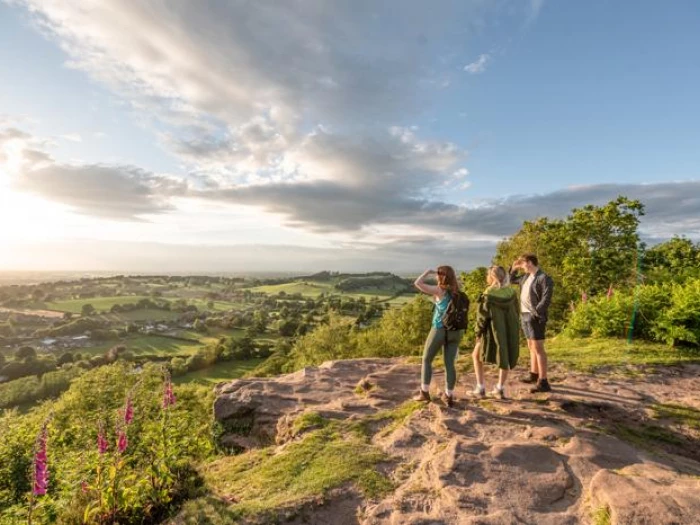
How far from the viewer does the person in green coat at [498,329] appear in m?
7.23

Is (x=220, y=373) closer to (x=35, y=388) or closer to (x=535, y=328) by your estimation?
(x=35, y=388)

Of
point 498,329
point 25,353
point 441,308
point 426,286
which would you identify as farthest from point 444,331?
point 25,353

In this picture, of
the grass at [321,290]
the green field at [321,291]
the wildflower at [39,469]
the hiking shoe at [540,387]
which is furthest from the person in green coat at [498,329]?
the grass at [321,290]

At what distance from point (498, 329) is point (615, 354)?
6.05 m

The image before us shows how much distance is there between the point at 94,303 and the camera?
99562mm

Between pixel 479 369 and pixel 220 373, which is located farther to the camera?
pixel 220 373

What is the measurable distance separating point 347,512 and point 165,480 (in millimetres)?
2818

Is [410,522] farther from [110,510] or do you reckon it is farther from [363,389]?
[363,389]

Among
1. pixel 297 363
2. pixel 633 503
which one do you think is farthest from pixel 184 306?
pixel 633 503

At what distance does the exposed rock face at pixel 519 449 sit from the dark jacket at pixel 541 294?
169 centimetres

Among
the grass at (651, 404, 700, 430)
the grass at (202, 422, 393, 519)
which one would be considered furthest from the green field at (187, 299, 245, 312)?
the grass at (651, 404, 700, 430)

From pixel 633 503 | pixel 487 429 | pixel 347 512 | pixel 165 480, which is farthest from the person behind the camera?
pixel 487 429

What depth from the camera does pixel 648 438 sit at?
614 centimetres

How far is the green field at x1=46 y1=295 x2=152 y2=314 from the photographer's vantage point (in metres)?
96.7
